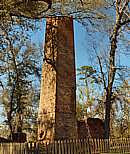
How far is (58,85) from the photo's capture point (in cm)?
1599

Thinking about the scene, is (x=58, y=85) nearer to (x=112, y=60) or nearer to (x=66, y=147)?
(x=66, y=147)

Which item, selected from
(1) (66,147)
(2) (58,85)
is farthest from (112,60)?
(1) (66,147)

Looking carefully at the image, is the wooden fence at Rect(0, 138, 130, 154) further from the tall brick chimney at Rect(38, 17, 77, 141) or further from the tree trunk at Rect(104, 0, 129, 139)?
the tree trunk at Rect(104, 0, 129, 139)

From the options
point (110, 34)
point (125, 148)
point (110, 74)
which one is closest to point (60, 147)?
point (125, 148)

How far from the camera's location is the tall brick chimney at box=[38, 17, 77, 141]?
51.3 feet

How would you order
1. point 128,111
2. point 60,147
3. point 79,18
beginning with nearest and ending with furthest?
1. point 60,147
2. point 79,18
3. point 128,111

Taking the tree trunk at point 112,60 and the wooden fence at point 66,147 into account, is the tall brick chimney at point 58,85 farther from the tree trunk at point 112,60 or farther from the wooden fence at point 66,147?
the tree trunk at point 112,60

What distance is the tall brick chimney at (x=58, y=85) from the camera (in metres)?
15.6

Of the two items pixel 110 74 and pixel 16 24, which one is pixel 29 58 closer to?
pixel 110 74

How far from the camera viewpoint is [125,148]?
16.7 metres

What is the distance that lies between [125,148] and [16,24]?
869 centimetres

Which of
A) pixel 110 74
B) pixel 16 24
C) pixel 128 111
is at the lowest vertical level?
pixel 128 111

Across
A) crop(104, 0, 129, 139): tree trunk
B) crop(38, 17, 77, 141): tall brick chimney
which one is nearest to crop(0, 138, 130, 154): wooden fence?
crop(38, 17, 77, 141): tall brick chimney

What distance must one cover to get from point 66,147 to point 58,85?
12.1 ft
